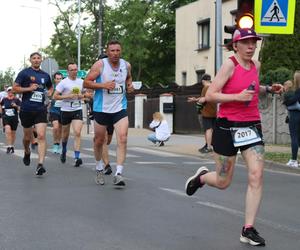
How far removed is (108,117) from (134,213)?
225cm

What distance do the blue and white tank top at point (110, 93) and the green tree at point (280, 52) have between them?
14248 mm

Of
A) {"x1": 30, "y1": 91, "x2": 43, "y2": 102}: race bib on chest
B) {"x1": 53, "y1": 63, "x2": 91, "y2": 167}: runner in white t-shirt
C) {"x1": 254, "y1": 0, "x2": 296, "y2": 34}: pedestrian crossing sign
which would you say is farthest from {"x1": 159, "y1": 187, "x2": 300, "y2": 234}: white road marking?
{"x1": 254, "y1": 0, "x2": 296, "y2": 34}: pedestrian crossing sign

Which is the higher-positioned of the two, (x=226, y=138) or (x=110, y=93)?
(x=110, y=93)

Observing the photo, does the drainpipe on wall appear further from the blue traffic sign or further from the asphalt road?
the asphalt road

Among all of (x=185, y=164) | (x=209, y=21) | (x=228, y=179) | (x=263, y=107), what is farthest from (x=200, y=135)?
(x=228, y=179)

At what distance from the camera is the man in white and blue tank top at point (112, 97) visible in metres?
9.05

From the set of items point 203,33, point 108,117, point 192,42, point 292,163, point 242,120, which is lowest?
point 292,163

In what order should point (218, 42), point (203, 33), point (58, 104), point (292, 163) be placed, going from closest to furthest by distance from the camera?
point (292, 163), point (58, 104), point (218, 42), point (203, 33)

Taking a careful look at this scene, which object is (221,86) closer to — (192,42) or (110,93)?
(110,93)

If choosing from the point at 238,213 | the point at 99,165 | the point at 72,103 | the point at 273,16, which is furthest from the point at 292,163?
the point at 238,213

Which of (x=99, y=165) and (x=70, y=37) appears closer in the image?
(x=99, y=165)

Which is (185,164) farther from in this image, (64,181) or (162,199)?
(162,199)

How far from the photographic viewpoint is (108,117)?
9.18m

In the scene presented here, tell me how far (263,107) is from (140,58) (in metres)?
35.5
